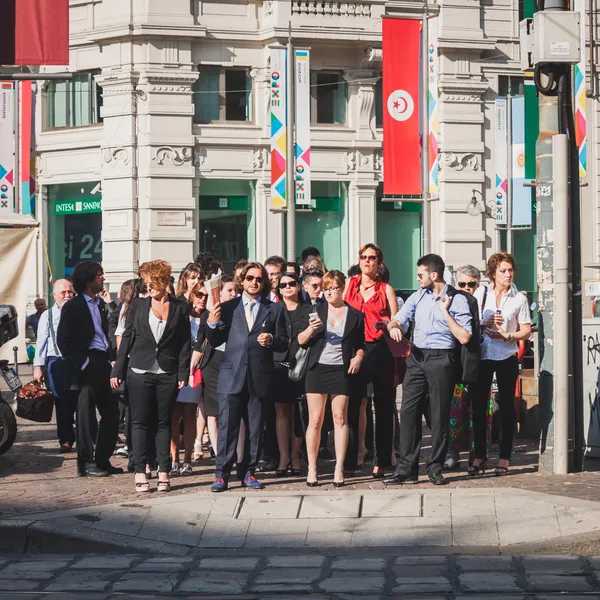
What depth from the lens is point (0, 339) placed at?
47.0ft

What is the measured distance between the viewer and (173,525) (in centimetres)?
1012

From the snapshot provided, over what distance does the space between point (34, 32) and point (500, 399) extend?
654cm

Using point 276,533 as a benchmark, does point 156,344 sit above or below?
above

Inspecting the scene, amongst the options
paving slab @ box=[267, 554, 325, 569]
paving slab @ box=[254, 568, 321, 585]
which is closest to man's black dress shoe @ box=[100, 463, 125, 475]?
paving slab @ box=[267, 554, 325, 569]

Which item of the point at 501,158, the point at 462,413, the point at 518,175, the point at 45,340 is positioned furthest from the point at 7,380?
the point at 501,158

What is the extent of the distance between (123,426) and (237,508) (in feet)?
19.5

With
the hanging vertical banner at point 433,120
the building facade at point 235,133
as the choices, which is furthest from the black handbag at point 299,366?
the building facade at point 235,133

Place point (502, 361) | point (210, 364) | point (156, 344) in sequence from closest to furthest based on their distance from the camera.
Result: point (156, 344) → point (502, 361) → point (210, 364)

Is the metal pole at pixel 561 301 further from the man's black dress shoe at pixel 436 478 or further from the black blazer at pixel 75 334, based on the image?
the black blazer at pixel 75 334

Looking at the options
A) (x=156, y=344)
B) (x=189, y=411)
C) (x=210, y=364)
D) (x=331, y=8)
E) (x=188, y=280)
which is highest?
(x=331, y=8)

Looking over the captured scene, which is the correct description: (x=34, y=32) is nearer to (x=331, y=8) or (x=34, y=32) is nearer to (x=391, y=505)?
(x=391, y=505)

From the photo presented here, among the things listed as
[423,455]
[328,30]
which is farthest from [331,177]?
[423,455]

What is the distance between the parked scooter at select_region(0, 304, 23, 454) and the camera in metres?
13.9

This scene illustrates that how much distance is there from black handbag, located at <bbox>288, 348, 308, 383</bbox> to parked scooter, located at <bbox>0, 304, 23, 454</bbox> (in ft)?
10.9
